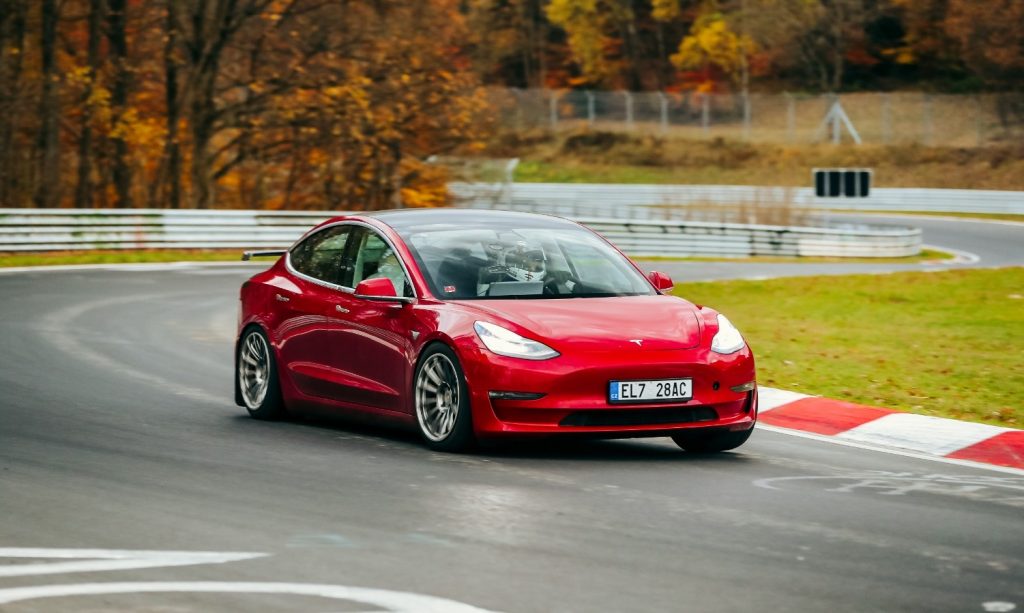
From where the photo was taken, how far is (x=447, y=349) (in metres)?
9.30

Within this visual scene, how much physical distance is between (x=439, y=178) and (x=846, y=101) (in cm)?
3611

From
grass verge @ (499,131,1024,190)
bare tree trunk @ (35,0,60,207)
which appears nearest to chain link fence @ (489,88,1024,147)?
grass verge @ (499,131,1024,190)

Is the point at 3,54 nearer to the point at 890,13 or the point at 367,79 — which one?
the point at 367,79

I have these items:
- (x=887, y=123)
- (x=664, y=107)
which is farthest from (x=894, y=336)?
(x=664, y=107)

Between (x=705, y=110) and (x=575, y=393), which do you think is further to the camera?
(x=705, y=110)

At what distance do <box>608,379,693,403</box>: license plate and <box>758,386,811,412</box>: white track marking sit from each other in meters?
3.18

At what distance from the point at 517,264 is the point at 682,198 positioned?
5644 centimetres

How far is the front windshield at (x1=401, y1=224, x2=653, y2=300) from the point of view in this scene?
9898mm

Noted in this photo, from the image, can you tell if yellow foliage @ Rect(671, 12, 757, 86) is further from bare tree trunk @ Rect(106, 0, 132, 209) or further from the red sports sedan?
the red sports sedan

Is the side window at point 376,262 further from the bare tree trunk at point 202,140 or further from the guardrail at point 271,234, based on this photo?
the bare tree trunk at point 202,140

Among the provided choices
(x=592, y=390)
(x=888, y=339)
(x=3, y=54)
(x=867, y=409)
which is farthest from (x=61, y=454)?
(x=3, y=54)

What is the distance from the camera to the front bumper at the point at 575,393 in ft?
29.4

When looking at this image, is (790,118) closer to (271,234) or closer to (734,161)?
(734,161)

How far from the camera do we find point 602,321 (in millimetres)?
9352
